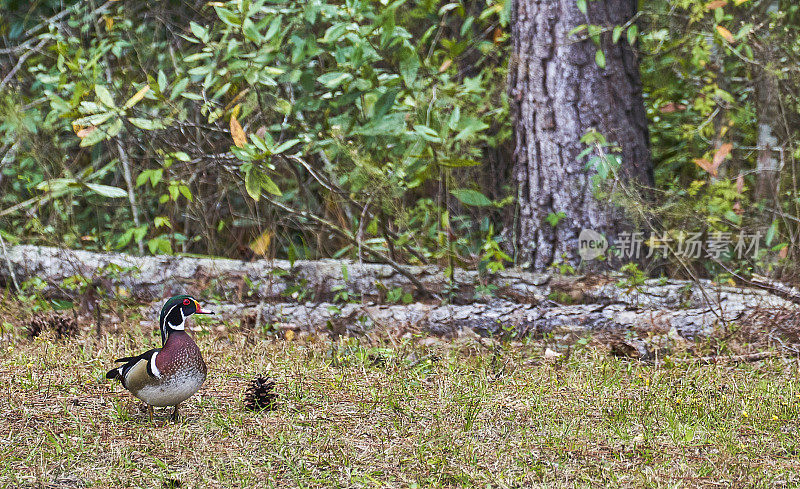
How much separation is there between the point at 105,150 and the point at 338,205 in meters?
2.50

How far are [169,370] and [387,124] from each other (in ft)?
6.60

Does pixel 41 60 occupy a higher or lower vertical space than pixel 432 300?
higher

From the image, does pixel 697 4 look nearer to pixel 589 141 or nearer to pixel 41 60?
pixel 589 141

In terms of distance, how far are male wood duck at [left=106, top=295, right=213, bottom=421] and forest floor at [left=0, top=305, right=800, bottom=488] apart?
0.14m

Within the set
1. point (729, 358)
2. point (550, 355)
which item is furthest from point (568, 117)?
point (729, 358)

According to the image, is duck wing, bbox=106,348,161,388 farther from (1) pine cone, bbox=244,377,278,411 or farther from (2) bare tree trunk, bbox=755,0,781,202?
(2) bare tree trunk, bbox=755,0,781,202

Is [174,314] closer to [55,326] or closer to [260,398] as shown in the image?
[260,398]

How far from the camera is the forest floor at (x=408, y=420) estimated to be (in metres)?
2.59

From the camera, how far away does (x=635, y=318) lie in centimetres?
423

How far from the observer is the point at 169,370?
291cm

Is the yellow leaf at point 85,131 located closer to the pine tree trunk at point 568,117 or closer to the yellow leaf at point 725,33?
the pine tree trunk at point 568,117

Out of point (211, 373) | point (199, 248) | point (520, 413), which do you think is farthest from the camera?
point (199, 248)

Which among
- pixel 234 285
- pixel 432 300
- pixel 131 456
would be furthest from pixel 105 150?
pixel 131 456

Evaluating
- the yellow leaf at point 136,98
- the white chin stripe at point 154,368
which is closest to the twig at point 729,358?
the white chin stripe at point 154,368
